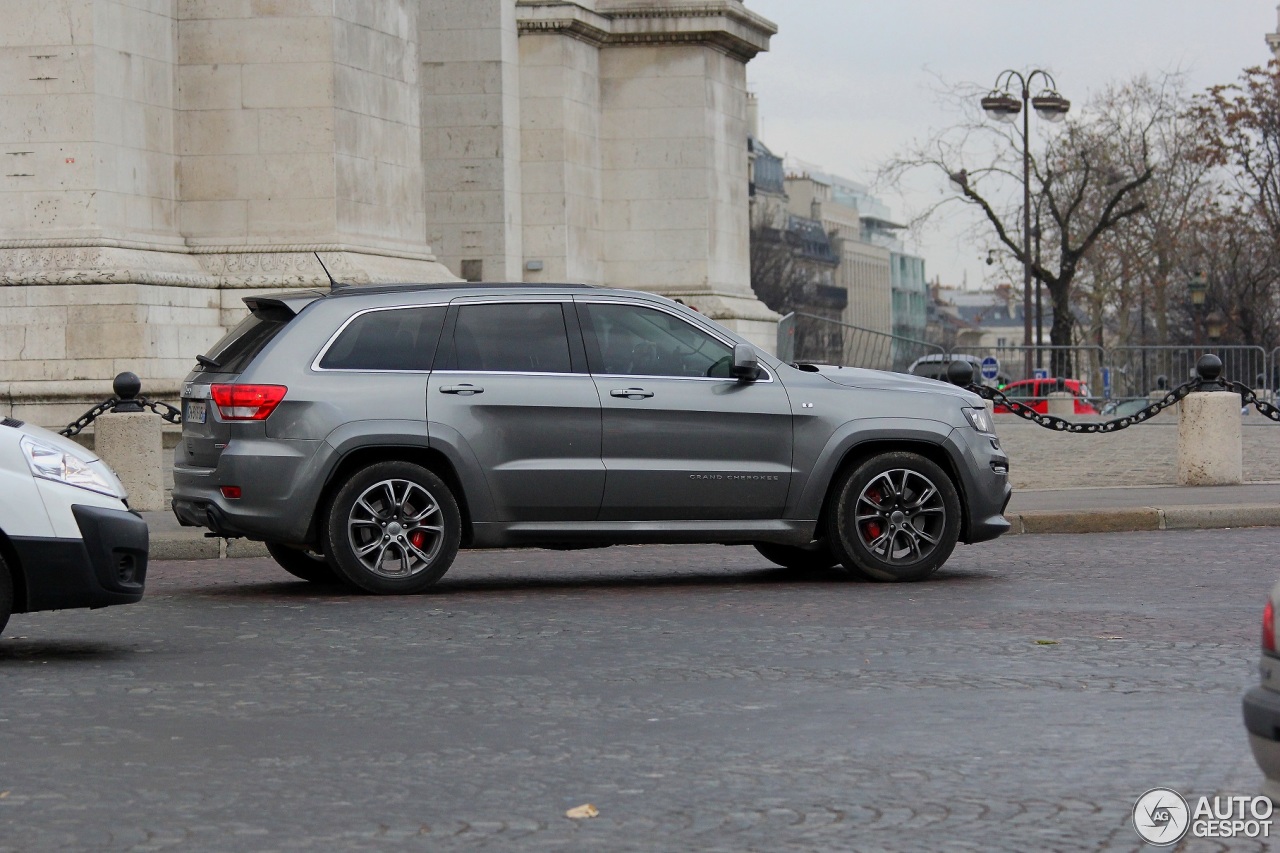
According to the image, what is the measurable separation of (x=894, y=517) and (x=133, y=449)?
683 cm

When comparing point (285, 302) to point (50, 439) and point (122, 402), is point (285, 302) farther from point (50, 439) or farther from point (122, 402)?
point (122, 402)

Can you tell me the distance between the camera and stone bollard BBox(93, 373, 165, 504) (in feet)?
52.6

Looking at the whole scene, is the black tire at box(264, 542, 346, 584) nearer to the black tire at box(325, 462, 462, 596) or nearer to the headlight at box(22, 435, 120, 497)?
the black tire at box(325, 462, 462, 596)

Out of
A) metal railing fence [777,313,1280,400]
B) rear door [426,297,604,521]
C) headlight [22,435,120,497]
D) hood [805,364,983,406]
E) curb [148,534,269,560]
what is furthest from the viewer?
metal railing fence [777,313,1280,400]

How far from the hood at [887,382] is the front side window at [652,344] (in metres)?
0.63

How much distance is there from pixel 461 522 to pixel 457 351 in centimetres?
91

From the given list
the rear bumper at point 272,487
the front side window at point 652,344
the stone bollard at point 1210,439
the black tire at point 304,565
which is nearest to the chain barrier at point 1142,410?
the stone bollard at point 1210,439

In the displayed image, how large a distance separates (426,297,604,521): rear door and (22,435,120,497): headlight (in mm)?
2514

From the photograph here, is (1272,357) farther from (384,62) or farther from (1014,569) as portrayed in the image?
(1014,569)

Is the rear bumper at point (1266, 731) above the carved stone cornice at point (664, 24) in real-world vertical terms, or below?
below

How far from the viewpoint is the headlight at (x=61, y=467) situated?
8.71 metres

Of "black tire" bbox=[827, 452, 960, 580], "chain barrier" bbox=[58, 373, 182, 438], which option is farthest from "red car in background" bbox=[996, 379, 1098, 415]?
"black tire" bbox=[827, 452, 960, 580]

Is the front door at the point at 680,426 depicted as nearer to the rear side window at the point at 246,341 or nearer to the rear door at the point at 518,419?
the rear door at the point at 518,419

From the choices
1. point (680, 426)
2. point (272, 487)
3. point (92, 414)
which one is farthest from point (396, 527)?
point (92, 414)
